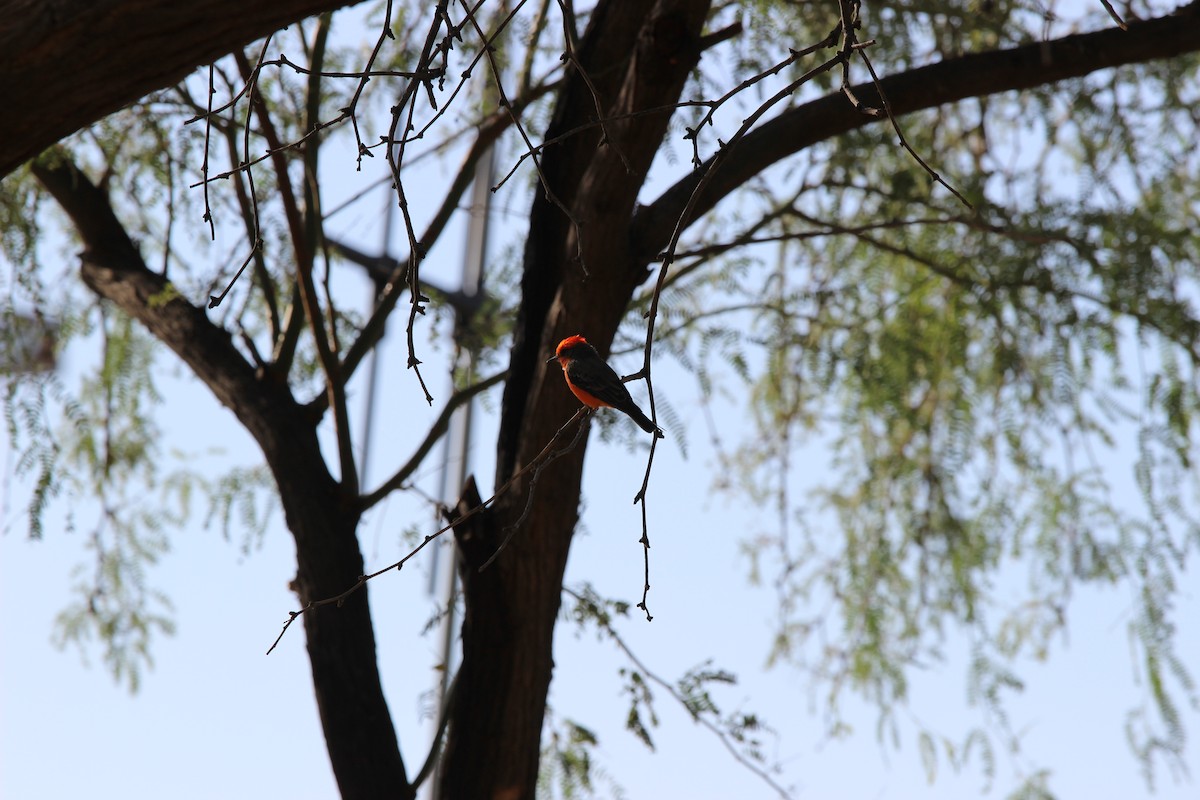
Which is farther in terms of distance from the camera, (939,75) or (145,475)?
(145,475)

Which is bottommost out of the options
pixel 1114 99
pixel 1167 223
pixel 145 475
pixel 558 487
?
pixel 558 487

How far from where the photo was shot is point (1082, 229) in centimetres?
434

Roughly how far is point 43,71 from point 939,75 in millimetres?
2297

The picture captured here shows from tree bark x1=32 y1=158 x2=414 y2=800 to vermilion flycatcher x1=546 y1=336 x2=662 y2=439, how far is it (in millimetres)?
891

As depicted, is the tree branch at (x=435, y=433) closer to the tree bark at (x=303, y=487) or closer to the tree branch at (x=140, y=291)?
the tree bark at (x=303, y=487)

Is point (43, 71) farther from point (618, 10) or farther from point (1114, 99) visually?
point (1114, 99)

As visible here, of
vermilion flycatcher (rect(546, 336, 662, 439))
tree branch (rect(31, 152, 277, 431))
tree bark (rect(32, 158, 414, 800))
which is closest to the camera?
vermilion flycatcher (rect(546, 336, 662, 439))

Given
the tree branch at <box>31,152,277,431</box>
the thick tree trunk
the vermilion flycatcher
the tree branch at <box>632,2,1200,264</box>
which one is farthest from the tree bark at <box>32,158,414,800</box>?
the tree branch at <box>632,2,1200,264</box>

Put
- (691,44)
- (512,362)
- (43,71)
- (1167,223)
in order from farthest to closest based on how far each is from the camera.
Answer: (1167,223)
(512,362)
(691,44)
(43,71)

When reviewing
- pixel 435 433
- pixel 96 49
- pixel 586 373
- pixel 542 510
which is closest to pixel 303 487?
pixel 435 433

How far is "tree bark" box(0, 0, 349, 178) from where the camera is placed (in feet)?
7.36

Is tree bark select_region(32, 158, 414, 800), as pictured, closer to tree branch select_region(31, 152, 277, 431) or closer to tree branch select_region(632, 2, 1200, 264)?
tree branch select_region(31, 152, 277, 431)

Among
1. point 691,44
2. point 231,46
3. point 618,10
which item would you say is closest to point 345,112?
point 231,46

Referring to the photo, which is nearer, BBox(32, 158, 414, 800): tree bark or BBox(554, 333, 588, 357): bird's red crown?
BBox(554, 333, 588, 357): bird's red crown
